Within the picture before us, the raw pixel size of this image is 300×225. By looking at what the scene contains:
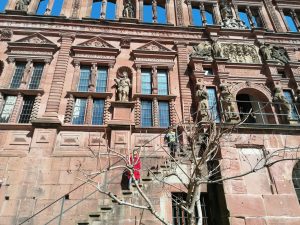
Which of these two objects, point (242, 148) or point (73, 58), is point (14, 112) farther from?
point (242, 148)

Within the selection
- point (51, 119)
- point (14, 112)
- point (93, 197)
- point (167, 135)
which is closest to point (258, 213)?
point (167, 135)

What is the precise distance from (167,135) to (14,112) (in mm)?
9096

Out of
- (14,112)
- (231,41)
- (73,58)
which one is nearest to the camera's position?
(14,112)

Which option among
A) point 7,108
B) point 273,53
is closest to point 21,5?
point 7,108

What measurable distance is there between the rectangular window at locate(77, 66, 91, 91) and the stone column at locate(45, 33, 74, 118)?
3.48ft

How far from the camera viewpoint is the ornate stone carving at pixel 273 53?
19.5 m

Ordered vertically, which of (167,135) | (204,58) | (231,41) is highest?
(231,41)

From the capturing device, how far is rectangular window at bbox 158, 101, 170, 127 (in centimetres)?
1637

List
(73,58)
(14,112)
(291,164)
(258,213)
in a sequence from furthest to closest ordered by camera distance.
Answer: (73,58)
(14,112)
(291,164)
(258,213)

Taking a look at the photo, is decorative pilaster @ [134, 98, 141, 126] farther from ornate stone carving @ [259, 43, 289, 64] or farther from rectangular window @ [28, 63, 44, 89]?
ornate stone carving @ [259, 43, 289, 64]

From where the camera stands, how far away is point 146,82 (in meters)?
18.0

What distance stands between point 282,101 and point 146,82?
8.77 m

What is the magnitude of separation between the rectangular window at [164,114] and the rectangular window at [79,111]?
4801 mm

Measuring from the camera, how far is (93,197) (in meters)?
12.5
